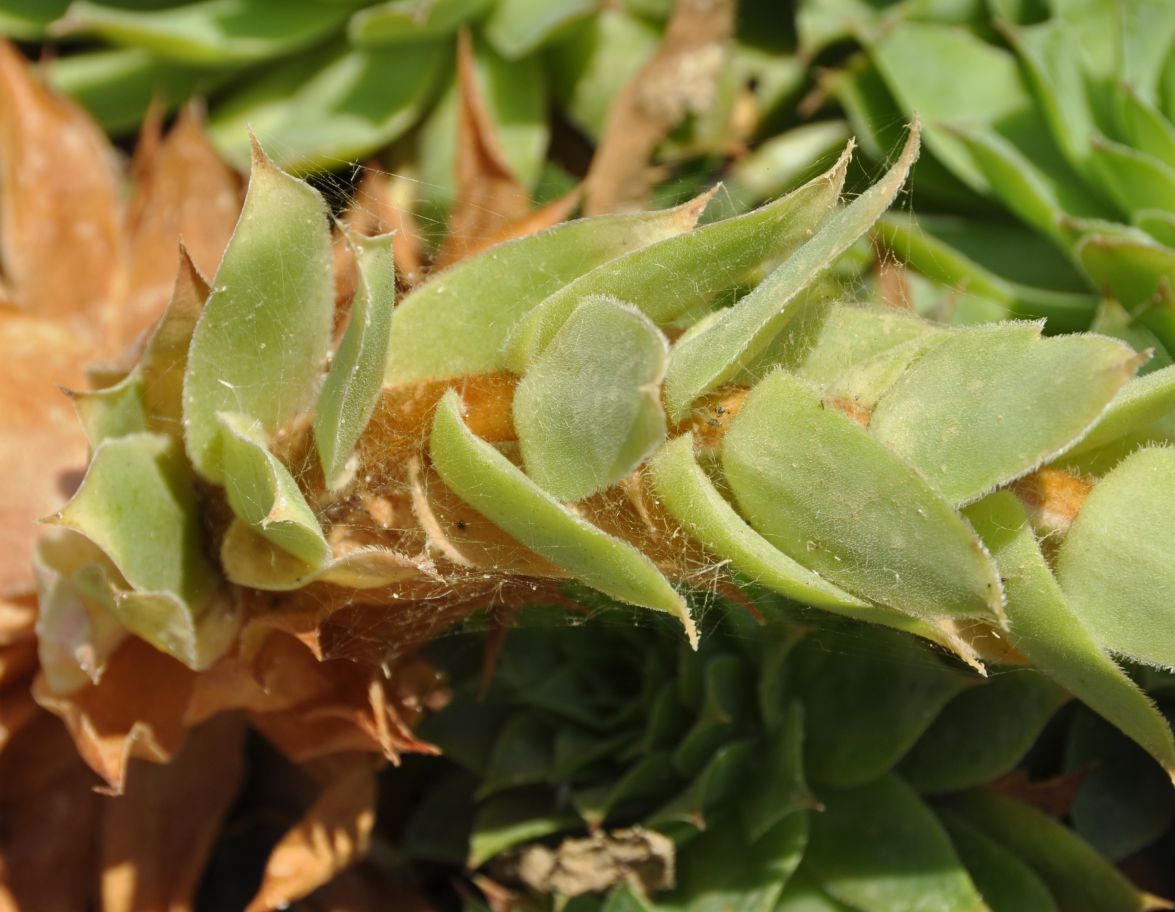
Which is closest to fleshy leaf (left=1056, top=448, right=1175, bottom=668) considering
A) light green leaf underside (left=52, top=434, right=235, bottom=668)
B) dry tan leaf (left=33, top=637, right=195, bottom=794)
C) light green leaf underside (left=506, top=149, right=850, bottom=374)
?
light green leaf underside (left=506, top=149, right=850, bottom=374)

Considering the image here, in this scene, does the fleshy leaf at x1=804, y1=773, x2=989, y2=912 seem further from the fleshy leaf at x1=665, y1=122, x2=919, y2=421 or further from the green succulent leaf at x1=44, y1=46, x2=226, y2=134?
the green succulent leaf at x1=44, y1=46, x2=226, y2=134

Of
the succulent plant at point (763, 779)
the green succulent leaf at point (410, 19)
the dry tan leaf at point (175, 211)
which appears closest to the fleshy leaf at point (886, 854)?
the succulent plant at point (763, 779)

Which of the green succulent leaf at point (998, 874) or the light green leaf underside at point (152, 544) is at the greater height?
the light green leaf underside at point (152, 544)

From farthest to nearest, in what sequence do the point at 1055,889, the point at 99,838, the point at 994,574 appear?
1. the point at 99,838
2. the point at 1055,889
3. the point at 994,574

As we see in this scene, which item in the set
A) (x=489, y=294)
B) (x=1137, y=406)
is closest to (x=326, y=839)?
(x=489, y=294)

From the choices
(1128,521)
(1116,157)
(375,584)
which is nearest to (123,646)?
(375,584)

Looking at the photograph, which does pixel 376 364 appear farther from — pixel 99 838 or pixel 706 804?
pixel 99 838

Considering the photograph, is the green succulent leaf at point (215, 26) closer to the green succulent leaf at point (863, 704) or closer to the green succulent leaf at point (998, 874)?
the green succulent leaf at point (863, 704)
